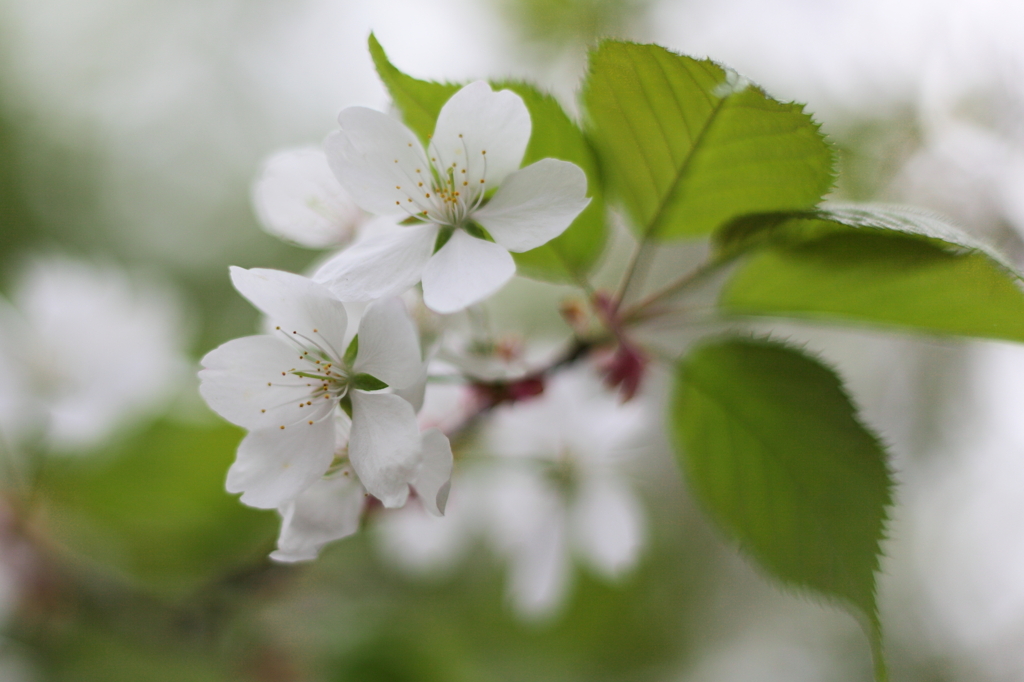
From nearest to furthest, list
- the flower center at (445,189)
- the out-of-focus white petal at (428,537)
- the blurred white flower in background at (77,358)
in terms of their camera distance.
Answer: the flower center at (445,189) → the out-of-focus white petal at (428,537) → the blurred white flower in background at (77,358)

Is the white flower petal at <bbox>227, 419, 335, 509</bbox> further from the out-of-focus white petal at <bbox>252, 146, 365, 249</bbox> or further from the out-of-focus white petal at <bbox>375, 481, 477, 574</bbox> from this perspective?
the out-of-focus white petal at <bbox>375, 481, 477, 574</bbox>

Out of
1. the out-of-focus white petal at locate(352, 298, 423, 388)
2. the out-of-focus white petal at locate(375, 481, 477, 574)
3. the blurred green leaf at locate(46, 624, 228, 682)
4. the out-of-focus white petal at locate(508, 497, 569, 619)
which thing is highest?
the out-of-focus white petal at locate(352, 298, 423, 388)

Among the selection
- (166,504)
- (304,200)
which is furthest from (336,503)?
(166,504)

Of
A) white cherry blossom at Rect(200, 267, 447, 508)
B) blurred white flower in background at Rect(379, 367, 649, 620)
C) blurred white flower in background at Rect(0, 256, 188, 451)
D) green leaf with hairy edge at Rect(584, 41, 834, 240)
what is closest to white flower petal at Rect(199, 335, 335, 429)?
white cherry blossom at Rect(200, 267, 447, 508)

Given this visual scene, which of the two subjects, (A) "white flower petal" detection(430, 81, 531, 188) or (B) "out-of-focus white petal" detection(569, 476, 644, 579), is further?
(B) "out-of-focus white petal" detection(569, 476, 644, 579)

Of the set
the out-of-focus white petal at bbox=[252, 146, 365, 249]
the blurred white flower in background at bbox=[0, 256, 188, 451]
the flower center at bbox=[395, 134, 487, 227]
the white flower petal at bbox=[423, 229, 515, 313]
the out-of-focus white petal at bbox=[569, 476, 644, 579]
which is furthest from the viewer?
the blurred white flower in background at bbox=[0, 256, 188, 451]

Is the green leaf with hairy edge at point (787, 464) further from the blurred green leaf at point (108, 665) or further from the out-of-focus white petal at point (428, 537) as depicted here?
the blurred green leaf at point (108, 665)

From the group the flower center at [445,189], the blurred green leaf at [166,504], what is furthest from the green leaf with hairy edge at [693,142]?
the blurred green leaf at [166,504]

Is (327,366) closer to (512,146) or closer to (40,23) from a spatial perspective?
(512,146)
